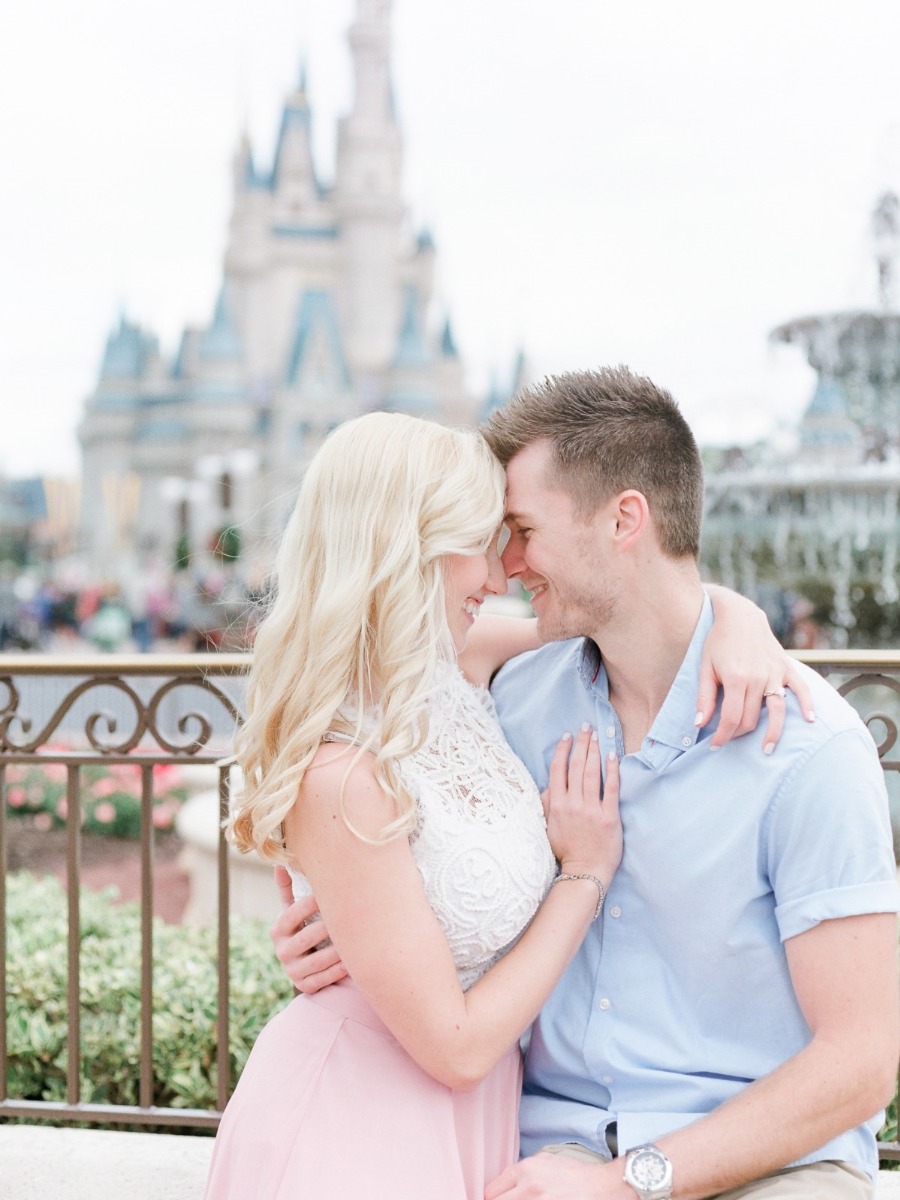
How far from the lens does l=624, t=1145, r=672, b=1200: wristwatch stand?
1.70 m

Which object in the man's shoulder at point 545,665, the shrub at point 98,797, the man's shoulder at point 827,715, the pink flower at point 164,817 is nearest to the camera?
the man's shoulder at point 827,715

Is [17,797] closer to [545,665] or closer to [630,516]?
[545,665]

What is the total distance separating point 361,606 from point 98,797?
8.10m

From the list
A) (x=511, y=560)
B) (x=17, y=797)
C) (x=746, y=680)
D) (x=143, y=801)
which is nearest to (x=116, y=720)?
(x=143, y=801)

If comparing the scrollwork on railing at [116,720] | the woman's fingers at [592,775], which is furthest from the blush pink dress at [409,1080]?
the scrollwork on railing at [116,720]

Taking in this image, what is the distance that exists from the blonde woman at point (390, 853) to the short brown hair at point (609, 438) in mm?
122

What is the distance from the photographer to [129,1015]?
11.2 feet

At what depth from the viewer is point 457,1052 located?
166 centimetres

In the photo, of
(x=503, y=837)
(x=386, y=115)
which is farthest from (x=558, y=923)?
(x=386, y=115)

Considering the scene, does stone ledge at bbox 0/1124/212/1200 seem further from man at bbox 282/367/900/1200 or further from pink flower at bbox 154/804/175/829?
pink flower at bbox 154/804/175/829

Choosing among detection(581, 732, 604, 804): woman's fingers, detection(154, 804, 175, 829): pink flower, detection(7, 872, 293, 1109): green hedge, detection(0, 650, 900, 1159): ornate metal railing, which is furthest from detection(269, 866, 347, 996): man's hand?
detection(154, 804, 175, 829): pink flower

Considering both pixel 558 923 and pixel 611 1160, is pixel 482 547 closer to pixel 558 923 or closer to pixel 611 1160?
pixel 558 923

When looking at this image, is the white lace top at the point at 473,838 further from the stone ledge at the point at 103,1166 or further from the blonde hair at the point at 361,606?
the stone ledge at the point at 103,1166

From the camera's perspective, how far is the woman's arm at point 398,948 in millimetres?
1653
